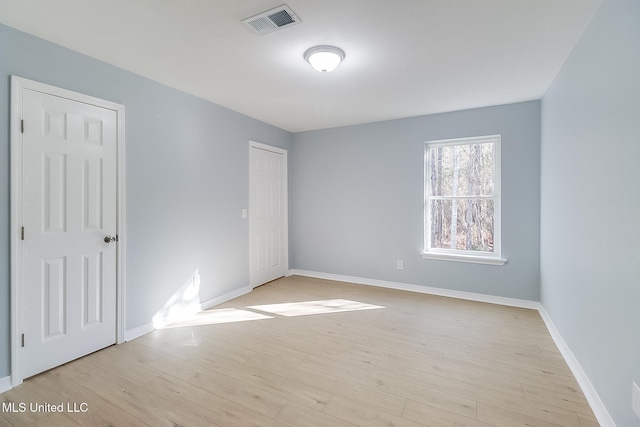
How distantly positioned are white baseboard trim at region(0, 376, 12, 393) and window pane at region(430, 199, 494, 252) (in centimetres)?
445

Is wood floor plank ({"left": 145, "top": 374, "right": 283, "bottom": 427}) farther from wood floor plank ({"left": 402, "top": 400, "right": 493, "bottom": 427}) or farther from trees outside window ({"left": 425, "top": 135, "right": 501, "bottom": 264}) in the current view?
trees outside window ({"left": 425, "top": 135, "right": 501, "bottom": 264})

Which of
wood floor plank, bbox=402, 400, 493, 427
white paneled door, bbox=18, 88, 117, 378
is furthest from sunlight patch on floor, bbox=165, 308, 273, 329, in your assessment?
wood floor plank, bbox=402, 400, 493, 427

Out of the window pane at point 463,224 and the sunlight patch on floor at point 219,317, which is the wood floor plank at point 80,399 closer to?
the sunlight patch on floor at point 219,317

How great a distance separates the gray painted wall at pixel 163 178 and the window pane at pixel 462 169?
2709 millimetres

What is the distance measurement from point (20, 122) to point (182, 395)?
2240mm

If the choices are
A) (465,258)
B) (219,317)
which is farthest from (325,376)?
(465,258)

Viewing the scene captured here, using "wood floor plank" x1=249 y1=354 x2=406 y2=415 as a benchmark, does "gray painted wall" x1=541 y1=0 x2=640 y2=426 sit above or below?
above

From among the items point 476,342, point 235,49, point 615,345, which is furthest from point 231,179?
point 615,345

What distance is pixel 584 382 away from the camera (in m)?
1.99

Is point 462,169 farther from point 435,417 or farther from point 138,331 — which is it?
point 138,331

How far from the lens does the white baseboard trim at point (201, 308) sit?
9.16 ft

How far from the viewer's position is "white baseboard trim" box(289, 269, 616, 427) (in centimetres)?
177

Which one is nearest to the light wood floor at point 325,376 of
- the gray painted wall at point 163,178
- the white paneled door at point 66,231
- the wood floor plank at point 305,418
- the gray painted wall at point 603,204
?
the wood floor plank at point 305,418

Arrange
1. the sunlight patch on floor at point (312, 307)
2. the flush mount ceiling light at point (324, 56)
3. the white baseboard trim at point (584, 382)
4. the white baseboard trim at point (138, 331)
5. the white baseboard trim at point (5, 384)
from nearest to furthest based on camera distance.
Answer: the white baseboard trim at point (584, 382), the white baseboard trim at point (5, 384), the flush mount ceiling light at point (324, 56), the white baseboard trim at point (138, 331), the sunlight patch on floor at point (312, 307)
